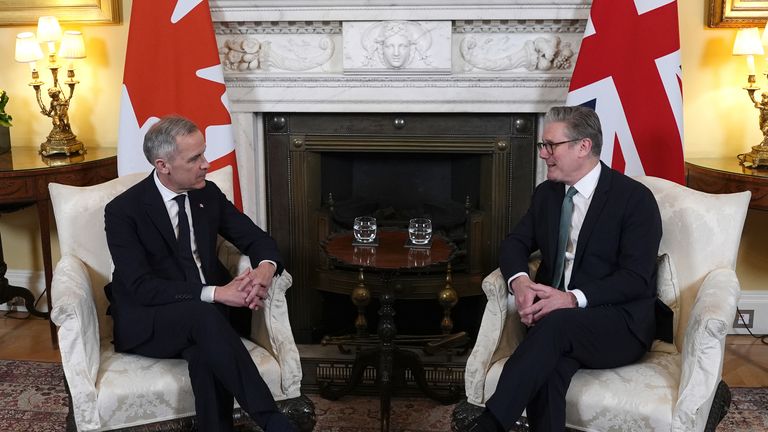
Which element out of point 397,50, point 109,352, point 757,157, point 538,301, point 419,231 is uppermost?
point 397,50

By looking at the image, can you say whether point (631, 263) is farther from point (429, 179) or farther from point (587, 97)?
point (429, 179)

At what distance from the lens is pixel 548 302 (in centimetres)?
248

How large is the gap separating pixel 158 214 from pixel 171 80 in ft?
3.55

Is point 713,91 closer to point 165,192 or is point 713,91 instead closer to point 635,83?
point 635,83

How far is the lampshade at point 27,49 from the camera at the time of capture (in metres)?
3.76

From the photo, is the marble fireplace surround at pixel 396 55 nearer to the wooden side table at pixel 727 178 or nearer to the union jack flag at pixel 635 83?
the union jack flag at pixel 635 83

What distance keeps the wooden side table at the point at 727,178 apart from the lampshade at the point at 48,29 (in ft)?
9.33

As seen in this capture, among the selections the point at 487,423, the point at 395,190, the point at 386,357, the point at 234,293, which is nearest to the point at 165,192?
the point at 234,293

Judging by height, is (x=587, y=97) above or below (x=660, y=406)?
above

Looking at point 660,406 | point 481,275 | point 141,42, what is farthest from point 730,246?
point 141,42

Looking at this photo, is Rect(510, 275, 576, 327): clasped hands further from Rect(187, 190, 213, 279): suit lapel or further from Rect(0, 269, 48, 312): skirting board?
Rect(0, 269, 48, 312): skirting board

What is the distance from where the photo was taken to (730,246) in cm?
262

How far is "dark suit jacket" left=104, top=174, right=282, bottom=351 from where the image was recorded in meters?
2.53

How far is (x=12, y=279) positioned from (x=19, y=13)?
4.41ft
